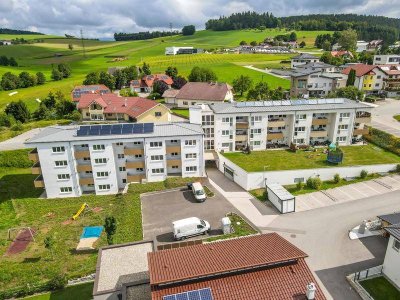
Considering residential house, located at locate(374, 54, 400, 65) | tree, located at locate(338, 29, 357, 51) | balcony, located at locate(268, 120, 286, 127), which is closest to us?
balcony, located at locate(268, 120, 286, 127)

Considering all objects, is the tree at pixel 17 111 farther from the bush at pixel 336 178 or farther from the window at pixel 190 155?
the bush at pixel 336 178

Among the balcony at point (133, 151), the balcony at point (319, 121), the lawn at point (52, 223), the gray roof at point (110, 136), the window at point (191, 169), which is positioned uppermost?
the gray roof at point (110, 136)

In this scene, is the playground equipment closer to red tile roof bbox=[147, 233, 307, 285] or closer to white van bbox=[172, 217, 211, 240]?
white van bbox=[172, 217, 211, 240]

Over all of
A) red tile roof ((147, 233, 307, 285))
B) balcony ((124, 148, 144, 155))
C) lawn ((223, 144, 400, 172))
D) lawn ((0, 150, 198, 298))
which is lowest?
lawn ((0, 150, 198, 298))

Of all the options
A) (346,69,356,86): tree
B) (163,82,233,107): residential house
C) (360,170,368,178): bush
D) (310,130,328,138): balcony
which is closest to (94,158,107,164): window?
(310,130,328,138): balcony

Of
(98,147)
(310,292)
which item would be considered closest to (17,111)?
(98,147)

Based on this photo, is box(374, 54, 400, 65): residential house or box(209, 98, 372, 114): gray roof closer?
box(209, 98, 372, 114): gray roof

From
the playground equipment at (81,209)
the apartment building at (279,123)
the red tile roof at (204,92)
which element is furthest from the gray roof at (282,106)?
the playground equipment at (81,209)

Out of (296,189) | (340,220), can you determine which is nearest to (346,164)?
(296,189)

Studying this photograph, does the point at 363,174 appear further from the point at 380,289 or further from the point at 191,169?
the point at 191,169
